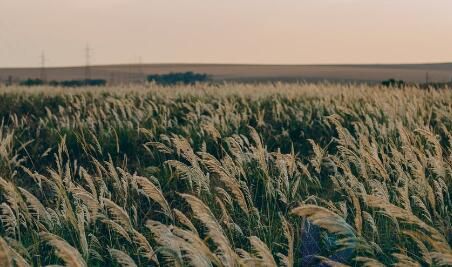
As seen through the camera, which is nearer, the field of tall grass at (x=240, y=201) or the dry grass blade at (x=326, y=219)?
the dry grass blade at (x=326, y=219)

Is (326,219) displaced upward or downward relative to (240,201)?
upward

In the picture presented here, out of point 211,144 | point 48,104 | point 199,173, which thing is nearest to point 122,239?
point 199,173

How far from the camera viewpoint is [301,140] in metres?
8.12

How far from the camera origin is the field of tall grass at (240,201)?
7.26ft

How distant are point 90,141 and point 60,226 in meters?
4.24

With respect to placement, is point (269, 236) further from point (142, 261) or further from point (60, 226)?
point (60, 226)

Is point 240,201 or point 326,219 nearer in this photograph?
point 326,219

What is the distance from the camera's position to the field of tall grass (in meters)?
2.21

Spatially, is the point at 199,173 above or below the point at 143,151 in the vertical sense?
above

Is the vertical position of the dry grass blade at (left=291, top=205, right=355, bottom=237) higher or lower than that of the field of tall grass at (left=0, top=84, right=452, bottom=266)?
higher

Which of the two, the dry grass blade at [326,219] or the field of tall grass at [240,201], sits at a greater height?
the dry grass blade at [326,219]

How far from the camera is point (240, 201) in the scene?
3.01 meters

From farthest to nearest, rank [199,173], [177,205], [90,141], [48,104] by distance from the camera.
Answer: [48,104], [90,141], [177,205], [199,173]

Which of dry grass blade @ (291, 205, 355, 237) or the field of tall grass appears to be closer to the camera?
dry grass blade @ (291, 205, 355, 237)
